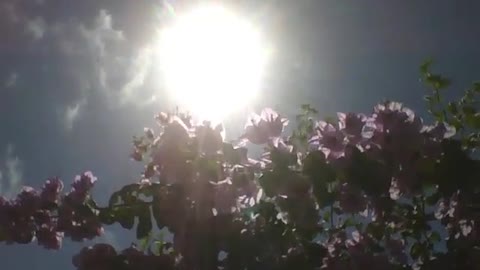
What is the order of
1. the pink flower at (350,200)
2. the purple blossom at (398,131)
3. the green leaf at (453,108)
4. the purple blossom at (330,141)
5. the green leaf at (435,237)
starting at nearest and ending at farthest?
the purple blossom at (398,131) → the purple blossom at (330,141) → the pink flower at (350,200) → the green leaf at (435,237) → the green leaf at (453,108)

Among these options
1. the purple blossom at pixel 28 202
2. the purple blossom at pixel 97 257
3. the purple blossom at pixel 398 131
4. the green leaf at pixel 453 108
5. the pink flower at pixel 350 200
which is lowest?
the purple blossom at pixel 97 257

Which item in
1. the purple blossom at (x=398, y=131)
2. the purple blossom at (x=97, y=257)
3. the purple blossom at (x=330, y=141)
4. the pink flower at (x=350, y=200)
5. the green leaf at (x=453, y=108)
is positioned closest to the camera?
the purple blossom at (x=398, y=131)

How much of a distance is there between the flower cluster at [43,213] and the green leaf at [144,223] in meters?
0.50

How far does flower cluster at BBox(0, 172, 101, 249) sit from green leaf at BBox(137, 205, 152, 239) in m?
0.50

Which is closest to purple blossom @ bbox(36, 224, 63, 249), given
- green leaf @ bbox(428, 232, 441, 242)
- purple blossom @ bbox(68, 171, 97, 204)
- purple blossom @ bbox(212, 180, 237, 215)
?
purple blossom @ bbox(68, 171, 97, 204)

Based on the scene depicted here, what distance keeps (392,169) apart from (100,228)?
1.90 meters

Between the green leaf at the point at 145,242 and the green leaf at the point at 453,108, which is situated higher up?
the green leaf at the point at 453,108

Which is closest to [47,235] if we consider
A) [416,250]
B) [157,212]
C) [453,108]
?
[157,212]

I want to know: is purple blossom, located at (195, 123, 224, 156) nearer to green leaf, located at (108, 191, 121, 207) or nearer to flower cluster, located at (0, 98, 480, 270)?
flower cluster, located at (0, 98, 480, 270)

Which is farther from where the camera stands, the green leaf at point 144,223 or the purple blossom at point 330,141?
the green leaf at point 144,223

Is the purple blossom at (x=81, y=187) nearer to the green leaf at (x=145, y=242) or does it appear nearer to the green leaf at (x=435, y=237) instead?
the green leaf at (x=145, y=242)

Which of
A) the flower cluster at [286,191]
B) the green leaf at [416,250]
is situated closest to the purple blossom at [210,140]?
the flower cluster at [286,191]

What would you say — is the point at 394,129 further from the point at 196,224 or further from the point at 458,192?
the point at 196,224

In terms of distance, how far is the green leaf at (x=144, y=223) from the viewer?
4.09 metres
